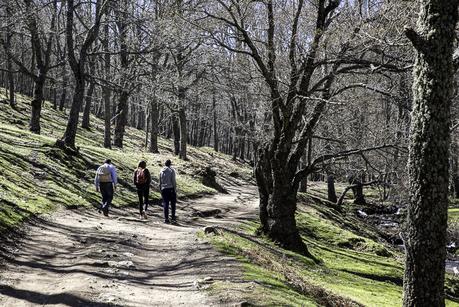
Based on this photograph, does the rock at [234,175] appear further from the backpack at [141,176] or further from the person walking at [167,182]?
the person walking at [167,182]

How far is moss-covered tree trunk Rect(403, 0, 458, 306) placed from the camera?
689 cm

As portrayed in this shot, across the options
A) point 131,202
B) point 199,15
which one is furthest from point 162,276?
point 131,202

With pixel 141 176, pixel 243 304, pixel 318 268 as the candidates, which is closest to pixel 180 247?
pixel 318 268

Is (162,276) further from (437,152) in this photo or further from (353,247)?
(353,247)

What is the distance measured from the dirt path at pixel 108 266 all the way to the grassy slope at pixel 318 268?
2.11ft

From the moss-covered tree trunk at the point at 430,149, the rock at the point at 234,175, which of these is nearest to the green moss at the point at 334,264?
the moss-covered tree trunk at the point at 430,149

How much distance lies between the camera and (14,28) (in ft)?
77.8

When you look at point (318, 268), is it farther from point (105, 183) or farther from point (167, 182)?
point (105, 183)

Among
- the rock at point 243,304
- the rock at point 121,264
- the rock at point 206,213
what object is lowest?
the rock at point 206,213

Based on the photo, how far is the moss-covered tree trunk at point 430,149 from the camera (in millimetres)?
6887

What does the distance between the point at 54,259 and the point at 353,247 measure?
15238 millimetres

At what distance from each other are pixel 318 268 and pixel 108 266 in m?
7.06

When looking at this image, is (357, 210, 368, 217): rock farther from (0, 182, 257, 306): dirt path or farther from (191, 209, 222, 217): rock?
(0, 182, 257, 306): dirt path

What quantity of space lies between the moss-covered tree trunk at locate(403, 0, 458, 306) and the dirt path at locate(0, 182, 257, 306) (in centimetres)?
292
